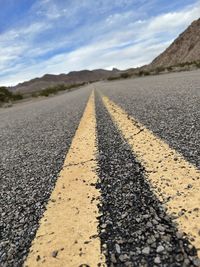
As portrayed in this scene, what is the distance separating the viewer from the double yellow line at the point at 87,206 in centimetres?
118

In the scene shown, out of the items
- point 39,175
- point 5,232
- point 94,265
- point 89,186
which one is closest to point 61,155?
point 39,175

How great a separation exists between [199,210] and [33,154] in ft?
7.41

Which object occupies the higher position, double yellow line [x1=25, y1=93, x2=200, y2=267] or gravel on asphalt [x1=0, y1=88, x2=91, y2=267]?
double yellow line [x1=25, y1=93, x2=200, y2=267]

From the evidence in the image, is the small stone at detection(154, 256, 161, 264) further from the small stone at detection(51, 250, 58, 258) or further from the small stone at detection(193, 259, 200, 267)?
the small stone at detection(51, 250, 58, 258)

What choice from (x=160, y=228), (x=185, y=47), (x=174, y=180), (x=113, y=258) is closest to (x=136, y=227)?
(x=160, y=228)

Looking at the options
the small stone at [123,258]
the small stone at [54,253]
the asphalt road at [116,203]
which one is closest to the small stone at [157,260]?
the asphalt road at [116,203]

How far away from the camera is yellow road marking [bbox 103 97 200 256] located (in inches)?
49.2

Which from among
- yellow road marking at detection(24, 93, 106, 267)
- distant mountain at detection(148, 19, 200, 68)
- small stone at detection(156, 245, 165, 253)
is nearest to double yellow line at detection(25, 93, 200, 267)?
yellow road marking at detection(24, 93, 106, 267)

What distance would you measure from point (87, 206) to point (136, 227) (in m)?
0.34

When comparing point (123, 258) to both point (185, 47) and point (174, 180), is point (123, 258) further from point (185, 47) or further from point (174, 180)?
point (185, 47)

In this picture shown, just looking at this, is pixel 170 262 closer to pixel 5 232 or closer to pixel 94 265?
pixel 94 265

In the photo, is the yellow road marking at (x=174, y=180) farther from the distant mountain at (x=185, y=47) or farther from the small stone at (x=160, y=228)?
the distant mountain at (x=185, y=47)

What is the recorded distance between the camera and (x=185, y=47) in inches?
3250

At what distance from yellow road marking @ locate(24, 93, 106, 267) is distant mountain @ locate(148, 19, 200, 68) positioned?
73.9 m
